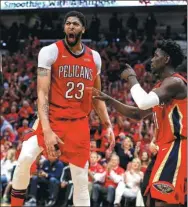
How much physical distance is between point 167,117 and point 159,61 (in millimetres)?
504

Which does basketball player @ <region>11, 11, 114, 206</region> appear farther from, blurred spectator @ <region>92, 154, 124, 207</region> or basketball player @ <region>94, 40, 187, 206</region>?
blurred spectator @ <region>92, 154, 124, 207</region>

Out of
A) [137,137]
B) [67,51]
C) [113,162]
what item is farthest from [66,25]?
[137,137]

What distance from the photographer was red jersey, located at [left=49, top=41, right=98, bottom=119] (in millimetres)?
5371

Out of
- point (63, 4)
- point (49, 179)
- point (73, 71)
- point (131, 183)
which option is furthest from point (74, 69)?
point (63, 4)

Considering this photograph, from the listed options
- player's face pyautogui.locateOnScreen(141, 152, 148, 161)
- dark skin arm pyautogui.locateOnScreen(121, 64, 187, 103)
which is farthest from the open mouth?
player's face pyautogui.locateOnScreen(141, 152, 148, 161)

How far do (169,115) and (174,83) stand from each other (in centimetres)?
30

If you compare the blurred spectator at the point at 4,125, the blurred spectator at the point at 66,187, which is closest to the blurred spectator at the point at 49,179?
the blurred spectator at the point at 66,187

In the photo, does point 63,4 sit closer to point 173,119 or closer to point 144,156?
point 144,156

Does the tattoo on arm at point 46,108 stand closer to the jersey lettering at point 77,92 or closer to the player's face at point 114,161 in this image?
the jersey lettering at point 77,92

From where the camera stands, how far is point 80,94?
17.9 ft

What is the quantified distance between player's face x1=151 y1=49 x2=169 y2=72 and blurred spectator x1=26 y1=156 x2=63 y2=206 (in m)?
6.27

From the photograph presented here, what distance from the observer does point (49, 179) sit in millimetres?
10773

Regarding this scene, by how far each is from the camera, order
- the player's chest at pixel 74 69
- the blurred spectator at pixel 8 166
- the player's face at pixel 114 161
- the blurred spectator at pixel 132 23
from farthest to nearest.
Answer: the blurred spectator at pixel 132 23, the blurred spectator at pixel 8 166, the player's face at pixel 114 161, the player's chest at pixel 74 69

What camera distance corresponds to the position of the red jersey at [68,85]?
5371 millimetres
